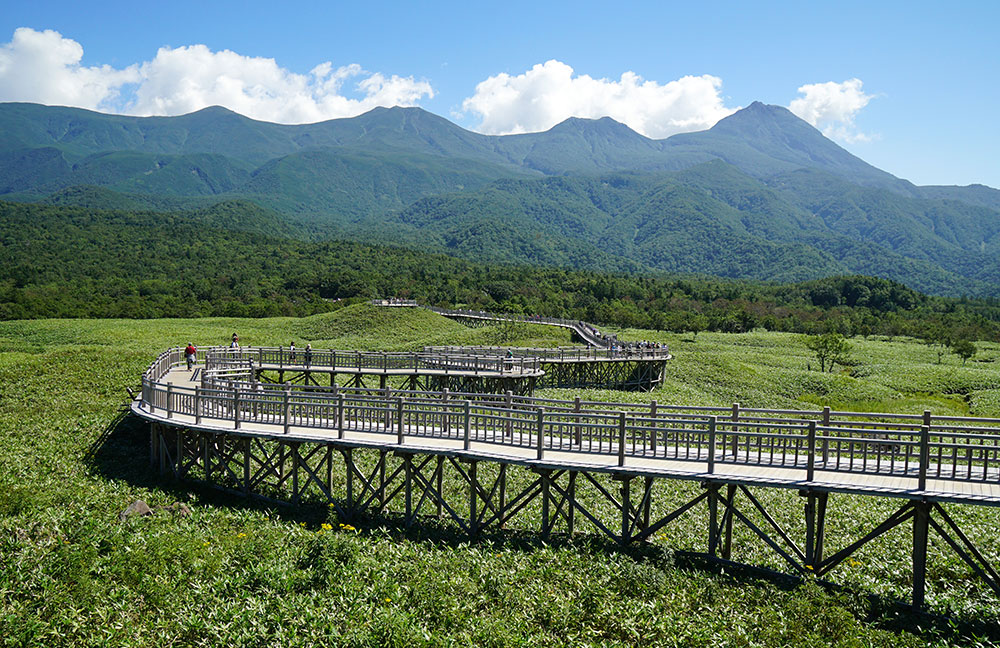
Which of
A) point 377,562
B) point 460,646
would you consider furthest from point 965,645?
point 377,562

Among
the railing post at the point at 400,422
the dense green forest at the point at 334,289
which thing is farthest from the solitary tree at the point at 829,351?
the railing post at the point at 400,422

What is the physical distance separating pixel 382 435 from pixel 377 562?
4.80 meters

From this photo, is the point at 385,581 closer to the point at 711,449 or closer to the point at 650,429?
the point at 650,429

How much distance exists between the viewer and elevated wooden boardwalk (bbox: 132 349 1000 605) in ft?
52.4

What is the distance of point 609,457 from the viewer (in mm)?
18438

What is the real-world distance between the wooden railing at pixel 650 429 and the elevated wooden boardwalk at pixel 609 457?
2.5 inches

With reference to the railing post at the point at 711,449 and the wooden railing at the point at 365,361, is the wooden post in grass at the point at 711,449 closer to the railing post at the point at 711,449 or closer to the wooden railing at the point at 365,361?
the railing post at the point at 711,449

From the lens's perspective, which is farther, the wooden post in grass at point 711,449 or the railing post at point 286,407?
the railing post at point 286,407

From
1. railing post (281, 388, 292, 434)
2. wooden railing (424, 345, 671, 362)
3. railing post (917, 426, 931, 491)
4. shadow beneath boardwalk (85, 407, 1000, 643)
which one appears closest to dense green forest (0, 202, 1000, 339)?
wooden railing (424, 345, 671, 362)

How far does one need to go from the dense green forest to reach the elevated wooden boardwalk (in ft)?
285

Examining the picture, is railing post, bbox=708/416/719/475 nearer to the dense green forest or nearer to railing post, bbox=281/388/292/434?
railing post, bbox=281/388/292/434

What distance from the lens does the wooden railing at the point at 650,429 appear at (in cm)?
1653

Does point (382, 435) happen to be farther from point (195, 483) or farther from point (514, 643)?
point (514, 643)

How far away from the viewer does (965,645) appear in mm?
13750
